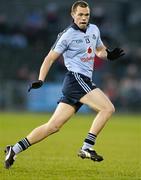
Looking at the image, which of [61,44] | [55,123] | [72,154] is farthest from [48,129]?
[72,154]

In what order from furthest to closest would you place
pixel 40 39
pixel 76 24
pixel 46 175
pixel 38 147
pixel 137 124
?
pixel 40 39 → pixel 137 124 → pixel 38 147 → pixel 76 24 → pixel 46 175

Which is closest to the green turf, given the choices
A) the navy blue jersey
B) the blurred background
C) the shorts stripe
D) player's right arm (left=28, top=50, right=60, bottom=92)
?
the shorts stripe

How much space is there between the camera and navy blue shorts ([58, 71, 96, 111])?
1182 cm

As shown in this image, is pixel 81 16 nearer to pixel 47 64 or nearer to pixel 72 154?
pixel 47 64

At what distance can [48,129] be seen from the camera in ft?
38.4

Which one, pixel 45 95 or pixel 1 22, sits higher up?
pixel 1 22

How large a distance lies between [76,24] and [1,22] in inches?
856

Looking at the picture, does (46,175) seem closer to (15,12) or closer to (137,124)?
(137,124)

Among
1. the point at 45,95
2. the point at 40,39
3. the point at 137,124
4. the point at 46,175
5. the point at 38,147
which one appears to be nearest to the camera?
the point at 46,175

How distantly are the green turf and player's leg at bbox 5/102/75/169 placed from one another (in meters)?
0.23

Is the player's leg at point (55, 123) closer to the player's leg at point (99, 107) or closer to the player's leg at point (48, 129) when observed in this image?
the player's leg at point (48, 129)

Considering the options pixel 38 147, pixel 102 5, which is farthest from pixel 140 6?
pixel 38 147

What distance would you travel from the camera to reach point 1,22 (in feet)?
110

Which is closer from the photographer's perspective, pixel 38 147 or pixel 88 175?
pixel 88 175
